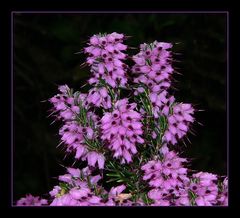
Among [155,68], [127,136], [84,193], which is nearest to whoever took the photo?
[84,193]

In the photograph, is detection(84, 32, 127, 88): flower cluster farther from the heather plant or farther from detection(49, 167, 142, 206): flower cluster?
detection(49, 167, 142, 206): flower cluster

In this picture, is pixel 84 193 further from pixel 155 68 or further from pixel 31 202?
pixel 155 68

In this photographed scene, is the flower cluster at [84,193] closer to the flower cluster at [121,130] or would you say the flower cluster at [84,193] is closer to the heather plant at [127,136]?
the heather plant at [127,136]

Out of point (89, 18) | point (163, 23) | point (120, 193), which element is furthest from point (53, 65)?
point (120, 193)

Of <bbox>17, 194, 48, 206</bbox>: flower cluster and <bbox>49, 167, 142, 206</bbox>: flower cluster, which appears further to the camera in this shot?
<bbox>17, 194, 48, 206</bbox>: flower cluster

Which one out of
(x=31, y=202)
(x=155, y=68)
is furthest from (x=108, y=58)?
(x=31, y=202)

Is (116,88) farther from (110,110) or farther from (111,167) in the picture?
(111,167)

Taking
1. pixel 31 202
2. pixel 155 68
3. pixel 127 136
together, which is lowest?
pixel 31 202

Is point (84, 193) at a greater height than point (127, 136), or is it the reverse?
point (127, 136)

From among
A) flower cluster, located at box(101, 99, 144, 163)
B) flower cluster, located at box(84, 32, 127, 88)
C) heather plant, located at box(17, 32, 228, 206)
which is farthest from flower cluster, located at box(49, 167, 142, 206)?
flower cluster, located at box(84, 32, 127, 88)

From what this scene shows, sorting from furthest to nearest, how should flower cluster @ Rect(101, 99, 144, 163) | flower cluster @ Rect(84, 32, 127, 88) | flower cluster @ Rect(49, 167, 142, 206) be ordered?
flower cluster @ Rect(84, 32, 127, 88)
flower cluster @ Rect(101, 99, 144, 163)
flower cluster @ Rect(49, 167, 142, 206)
